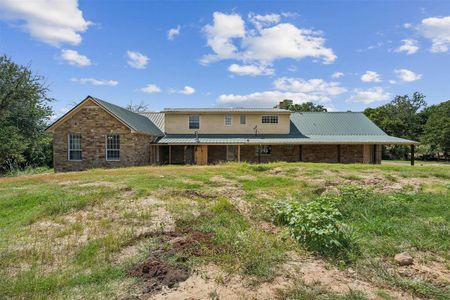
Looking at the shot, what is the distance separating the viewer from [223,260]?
514 cm

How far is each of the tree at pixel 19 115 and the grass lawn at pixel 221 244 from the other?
18.5m

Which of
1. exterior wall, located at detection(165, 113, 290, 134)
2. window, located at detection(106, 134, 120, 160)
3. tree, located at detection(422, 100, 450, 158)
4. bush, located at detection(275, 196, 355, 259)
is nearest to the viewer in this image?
bush, located at detection(275, 196, 355, 259)

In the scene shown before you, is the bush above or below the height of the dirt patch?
above

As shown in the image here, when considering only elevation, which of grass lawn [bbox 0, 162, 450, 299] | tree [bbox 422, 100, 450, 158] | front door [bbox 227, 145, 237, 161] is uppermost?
tree [bbox 422, 100, 450, 158]

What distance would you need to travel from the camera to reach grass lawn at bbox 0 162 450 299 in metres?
4.35

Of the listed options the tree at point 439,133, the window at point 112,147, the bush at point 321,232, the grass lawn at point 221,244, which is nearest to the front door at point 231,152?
the window at point 112,147

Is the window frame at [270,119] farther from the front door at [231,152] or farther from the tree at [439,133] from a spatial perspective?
the tree at [439,133]

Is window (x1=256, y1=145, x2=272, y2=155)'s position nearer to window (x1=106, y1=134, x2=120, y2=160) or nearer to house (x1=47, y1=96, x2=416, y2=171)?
house (x1=47, y1=96, x2=416, y2=171)

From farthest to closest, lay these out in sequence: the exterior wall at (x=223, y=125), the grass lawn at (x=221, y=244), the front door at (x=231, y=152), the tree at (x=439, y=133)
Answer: the tree at (x=439, y=133) < the exterior wall at (x=223, y=125) < the front door at (x=231, y=152) < the grass lawn at (x=221, y=244)

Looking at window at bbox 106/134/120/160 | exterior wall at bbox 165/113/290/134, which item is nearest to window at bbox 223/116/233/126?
exterior wall at bbox 165/113/290/134

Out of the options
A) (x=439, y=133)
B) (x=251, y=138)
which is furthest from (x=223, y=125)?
(x=439, y=133)

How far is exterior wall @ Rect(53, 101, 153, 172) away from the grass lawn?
11655 millimetres

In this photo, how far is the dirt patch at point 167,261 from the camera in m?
4.46

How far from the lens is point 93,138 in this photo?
2178 centimetres
